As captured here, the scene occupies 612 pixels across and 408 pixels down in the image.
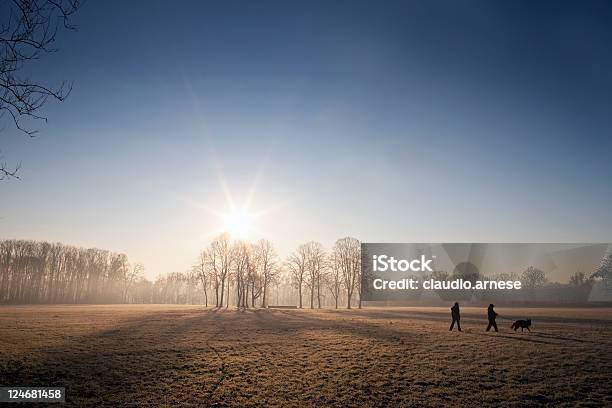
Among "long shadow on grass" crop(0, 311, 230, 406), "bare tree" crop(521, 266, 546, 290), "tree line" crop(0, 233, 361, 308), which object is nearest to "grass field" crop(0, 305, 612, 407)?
"long shadow on grass" crop(0, 311, 230, 406)

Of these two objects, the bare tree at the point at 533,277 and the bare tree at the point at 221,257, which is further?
the bare tree at the point at 533,277

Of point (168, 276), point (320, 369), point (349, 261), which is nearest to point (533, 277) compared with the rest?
point (349, 261)

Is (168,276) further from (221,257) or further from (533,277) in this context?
(533,277)

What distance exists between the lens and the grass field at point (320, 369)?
14.3 meters

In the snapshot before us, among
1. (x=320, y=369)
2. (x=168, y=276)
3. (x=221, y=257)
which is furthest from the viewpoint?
(x=168, y=276)

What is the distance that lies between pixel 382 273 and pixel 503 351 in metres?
63.0

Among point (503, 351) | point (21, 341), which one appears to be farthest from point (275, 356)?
point (21, 341)

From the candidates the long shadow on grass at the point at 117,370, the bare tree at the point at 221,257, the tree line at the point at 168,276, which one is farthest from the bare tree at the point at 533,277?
the long shadow on grass at the point at 117,370

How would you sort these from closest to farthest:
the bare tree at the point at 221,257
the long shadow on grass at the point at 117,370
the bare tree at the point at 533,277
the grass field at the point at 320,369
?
1. the grass field at the point at 320,369
2. the long shadow on grass at the point at 117,370
3. the bare tree at the point at 221,257
4. the bare tree at the point at 533,277

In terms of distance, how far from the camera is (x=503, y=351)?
2016cm

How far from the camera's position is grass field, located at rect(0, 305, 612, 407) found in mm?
14344

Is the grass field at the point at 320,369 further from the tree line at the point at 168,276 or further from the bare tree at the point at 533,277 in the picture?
the bare tree at the point at 533,277

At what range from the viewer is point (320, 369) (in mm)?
18078

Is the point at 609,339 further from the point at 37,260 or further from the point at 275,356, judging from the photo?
the point at 37,260
